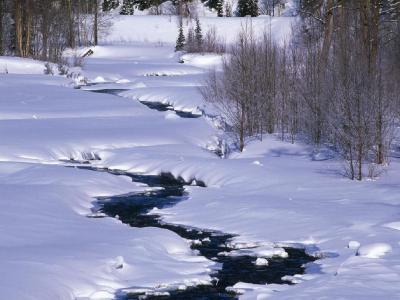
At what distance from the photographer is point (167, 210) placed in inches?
511

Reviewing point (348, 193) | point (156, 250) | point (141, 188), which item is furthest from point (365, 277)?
point (141, 188)

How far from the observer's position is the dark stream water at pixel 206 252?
8.54 meters

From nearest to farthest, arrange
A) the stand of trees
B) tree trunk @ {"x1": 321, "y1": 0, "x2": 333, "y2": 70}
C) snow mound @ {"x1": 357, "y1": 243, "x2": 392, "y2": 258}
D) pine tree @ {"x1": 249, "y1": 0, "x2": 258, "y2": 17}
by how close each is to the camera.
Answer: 1. snow mound @ {"x1": 357, "y1": 243, "x2": 392, "y2": 258}
2. tree trunk @ {"x1": 321, "y1": 0, "x2": 333, "y2": 70}
3. the stand of trees
4. pine tree @ {"x1": 249, "y1": 0, "x2": 258, "y2": 17}

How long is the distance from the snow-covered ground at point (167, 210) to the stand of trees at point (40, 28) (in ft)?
76.4

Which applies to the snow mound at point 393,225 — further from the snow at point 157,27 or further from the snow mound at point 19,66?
the snow at point 157,27

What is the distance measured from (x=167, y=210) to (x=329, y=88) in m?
6.99

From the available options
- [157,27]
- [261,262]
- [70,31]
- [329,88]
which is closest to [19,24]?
[70,31]

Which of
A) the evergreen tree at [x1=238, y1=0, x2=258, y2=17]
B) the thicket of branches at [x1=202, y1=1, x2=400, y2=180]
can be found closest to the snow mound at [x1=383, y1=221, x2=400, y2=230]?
the thicket of branches at [x1=202, y1=1, x2=400, y2=180]

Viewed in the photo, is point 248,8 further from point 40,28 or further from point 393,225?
→ point 393,225

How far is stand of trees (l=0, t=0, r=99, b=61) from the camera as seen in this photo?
Result: 47812 millimetres

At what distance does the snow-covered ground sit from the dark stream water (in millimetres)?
231

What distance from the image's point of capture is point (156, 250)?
9.98 meters

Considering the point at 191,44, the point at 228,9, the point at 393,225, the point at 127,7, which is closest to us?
the point at 393,225

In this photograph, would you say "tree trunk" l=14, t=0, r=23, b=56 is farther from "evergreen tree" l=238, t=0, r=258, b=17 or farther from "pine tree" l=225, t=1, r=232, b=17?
"pine tree" l=225, t=1, r=232, b=17
